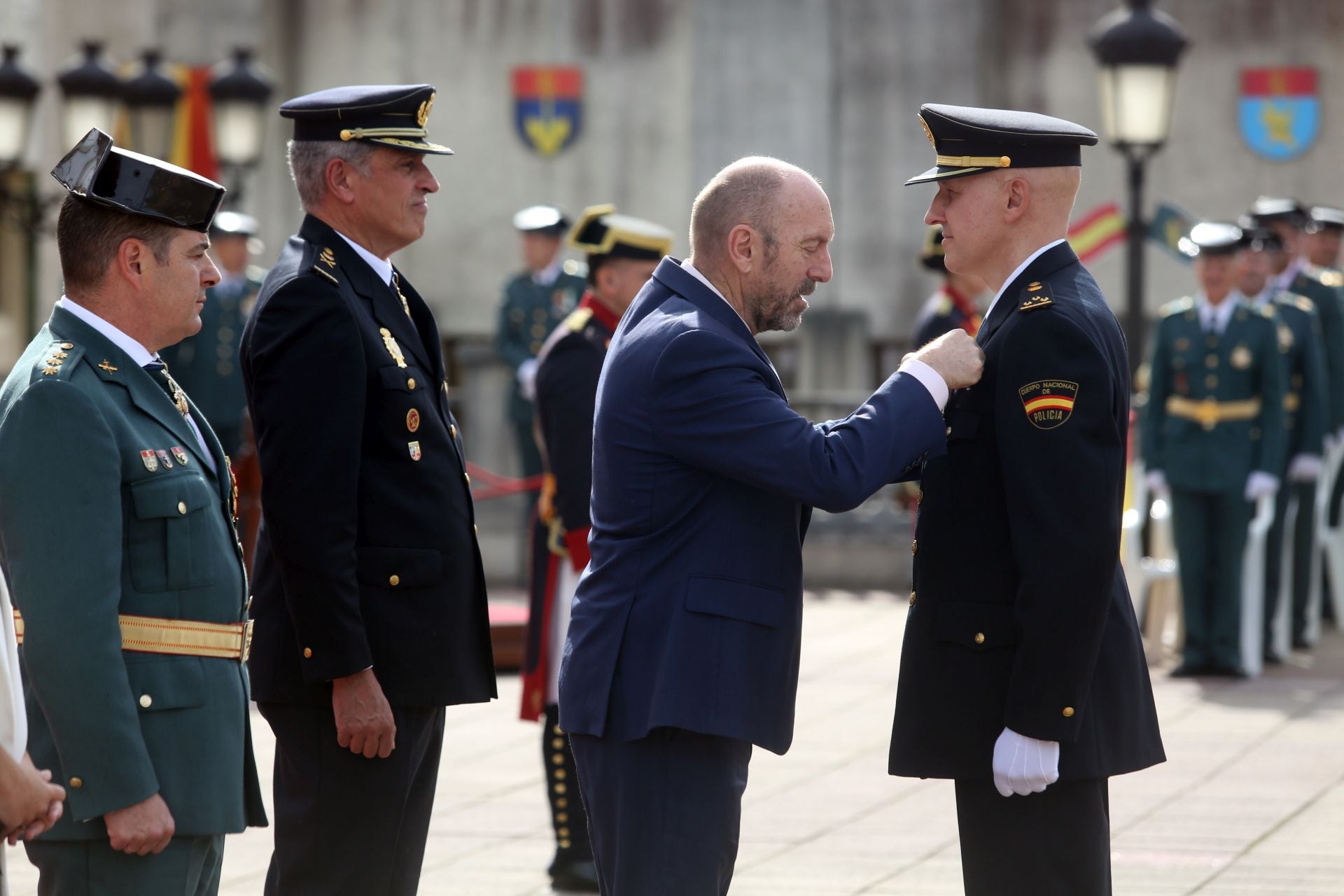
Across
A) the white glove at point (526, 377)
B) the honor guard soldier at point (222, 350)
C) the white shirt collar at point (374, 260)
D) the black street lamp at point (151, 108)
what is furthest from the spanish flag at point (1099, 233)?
the white shirt collar at point (374, 260)

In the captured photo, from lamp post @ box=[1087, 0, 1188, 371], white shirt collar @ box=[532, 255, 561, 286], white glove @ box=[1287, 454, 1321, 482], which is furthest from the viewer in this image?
white shirt collar @ box=[532, 255, 561, 286]

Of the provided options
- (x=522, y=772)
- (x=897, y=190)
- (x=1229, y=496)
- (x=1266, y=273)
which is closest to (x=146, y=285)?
(x=522, y=772)

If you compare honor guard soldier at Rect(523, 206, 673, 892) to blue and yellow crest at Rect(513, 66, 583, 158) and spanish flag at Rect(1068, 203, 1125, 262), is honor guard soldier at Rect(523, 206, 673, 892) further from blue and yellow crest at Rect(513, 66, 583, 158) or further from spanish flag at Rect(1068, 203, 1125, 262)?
blue and yellow crest at Rect(513, 66, 583, 158)

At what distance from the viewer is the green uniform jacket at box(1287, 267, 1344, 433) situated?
480 inches

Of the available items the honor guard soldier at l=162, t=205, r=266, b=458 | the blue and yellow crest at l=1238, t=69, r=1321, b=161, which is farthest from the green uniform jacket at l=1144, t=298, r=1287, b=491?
the blue and yellow crest at l=1238, t=69, r=1321, b=161

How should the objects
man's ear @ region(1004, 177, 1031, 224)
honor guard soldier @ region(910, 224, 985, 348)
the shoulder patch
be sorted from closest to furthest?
1. man's ear @ region(1004, 177, 1031, 224)
2. the shoulder patch
3. honor guard soldier @ region(910, 224, 985, 348)

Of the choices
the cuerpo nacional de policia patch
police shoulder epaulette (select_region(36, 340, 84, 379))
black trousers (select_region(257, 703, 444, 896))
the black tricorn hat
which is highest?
the black tricorn hat

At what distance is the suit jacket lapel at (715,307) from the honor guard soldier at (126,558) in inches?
35.2

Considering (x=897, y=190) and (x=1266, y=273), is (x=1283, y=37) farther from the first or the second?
(x=1266, y=273)

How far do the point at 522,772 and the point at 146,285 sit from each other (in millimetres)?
4528

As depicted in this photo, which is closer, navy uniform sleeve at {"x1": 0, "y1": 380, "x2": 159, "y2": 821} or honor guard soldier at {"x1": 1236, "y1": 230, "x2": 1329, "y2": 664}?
navy uniform sleeve at {"x1": 0, "y1": 380, "x2": 159, "y2": 821}

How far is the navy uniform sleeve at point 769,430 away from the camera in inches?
141

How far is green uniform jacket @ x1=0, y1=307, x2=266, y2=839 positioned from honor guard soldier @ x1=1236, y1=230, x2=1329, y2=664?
8.33 metres

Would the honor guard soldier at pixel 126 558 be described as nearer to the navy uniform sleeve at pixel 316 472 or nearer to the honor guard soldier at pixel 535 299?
the navy uniform sleeve at pixel 316 472
